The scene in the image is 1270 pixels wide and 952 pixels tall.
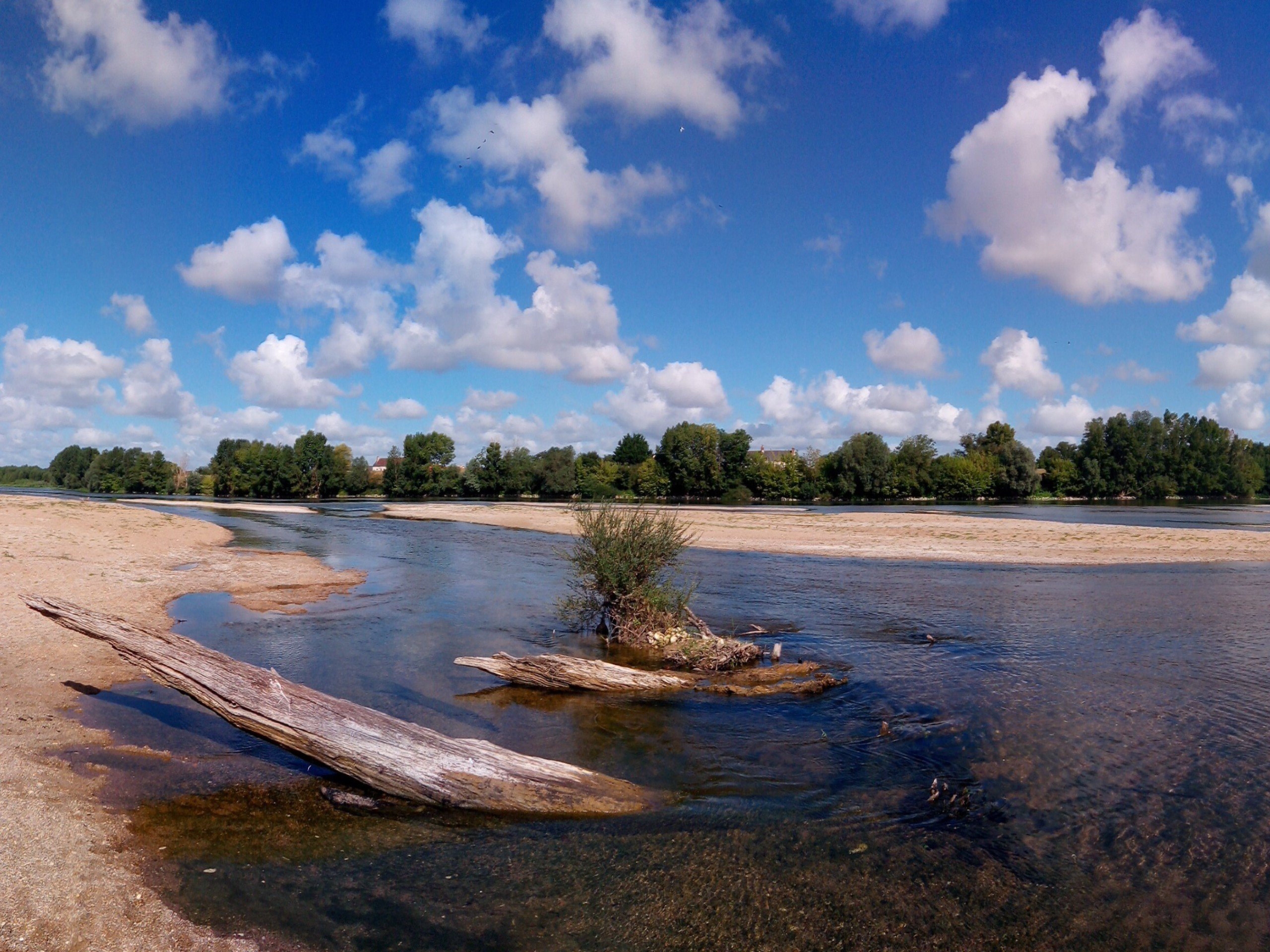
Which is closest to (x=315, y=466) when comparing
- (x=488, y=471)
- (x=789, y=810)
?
(x=488, y=471)

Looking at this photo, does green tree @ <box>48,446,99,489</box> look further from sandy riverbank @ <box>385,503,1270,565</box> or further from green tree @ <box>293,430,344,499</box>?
sandy riverbank @ <box>385,503,1270,565</box>

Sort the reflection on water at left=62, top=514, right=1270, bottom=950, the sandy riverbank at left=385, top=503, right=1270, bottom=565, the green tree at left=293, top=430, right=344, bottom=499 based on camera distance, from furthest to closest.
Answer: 1. the green tree at left=293, top=430, right=344, bottom=499
2. the sandy riverbank at left=385, top=503, right=1270, bottom=565
3. the reflection on water at left=62, top=514, right=1270, bottom=950

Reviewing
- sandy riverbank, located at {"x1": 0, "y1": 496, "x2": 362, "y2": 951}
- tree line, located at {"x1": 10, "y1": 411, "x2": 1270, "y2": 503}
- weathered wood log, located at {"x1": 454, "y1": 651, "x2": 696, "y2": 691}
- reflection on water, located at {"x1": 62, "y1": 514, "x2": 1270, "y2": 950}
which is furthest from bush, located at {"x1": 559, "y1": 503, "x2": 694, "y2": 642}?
tree line, located at {"x1": 10, "y1": 411, "x2": 1270, "y2": 503}

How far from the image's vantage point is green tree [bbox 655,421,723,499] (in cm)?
12312

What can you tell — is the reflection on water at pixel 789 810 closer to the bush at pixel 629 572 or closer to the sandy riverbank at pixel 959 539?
the bush at pixel 629 572

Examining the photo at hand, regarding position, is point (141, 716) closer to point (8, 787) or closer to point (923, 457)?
point (8, 787)

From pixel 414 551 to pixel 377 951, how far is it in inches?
1285

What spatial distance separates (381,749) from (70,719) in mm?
5382

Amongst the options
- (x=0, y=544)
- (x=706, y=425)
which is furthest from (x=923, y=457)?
(x=0, y=544)

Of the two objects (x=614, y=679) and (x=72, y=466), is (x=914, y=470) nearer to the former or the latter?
(x=614, y=679)

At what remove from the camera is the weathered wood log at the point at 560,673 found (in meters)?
12.3

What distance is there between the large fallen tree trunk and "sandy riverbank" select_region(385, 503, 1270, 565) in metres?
29.2

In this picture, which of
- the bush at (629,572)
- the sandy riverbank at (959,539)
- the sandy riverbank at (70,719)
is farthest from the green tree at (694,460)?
the bush at (629,572)

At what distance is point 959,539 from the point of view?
4169 centimetres
